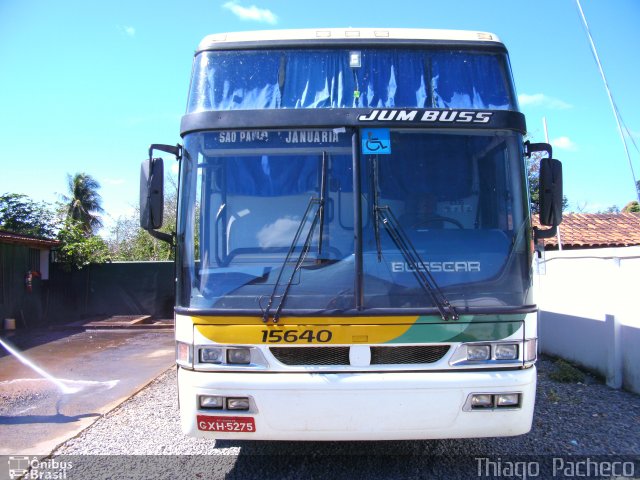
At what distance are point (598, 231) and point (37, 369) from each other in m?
14.3

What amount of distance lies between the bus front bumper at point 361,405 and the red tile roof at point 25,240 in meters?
12.1

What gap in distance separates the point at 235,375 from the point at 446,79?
2641 millimetres

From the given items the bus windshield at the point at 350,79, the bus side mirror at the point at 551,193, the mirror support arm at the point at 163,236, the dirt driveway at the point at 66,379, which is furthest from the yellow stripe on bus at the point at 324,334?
the dirt driveway at the point at 66,379

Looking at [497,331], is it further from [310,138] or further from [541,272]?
[541,272]

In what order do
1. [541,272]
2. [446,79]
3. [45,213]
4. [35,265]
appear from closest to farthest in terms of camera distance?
[446,79] → [541,272] → [35,265] → [45,213]

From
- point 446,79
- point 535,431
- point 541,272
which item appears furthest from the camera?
point 541,272

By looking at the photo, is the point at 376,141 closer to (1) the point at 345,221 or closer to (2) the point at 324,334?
(1) the point at 345,221

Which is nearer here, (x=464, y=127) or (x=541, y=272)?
(x=464, y=127)

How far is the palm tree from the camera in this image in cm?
3288

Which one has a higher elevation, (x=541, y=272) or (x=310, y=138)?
(x=310, y=138)

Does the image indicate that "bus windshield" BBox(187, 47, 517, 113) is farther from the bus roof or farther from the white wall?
the white wall

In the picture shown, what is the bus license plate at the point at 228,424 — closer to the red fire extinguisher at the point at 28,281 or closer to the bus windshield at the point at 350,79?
the bus windshield at the point at 350,79

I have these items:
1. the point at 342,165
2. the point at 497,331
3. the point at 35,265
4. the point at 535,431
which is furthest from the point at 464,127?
the point at 35,265

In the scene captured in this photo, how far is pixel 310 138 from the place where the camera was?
3.62 m
